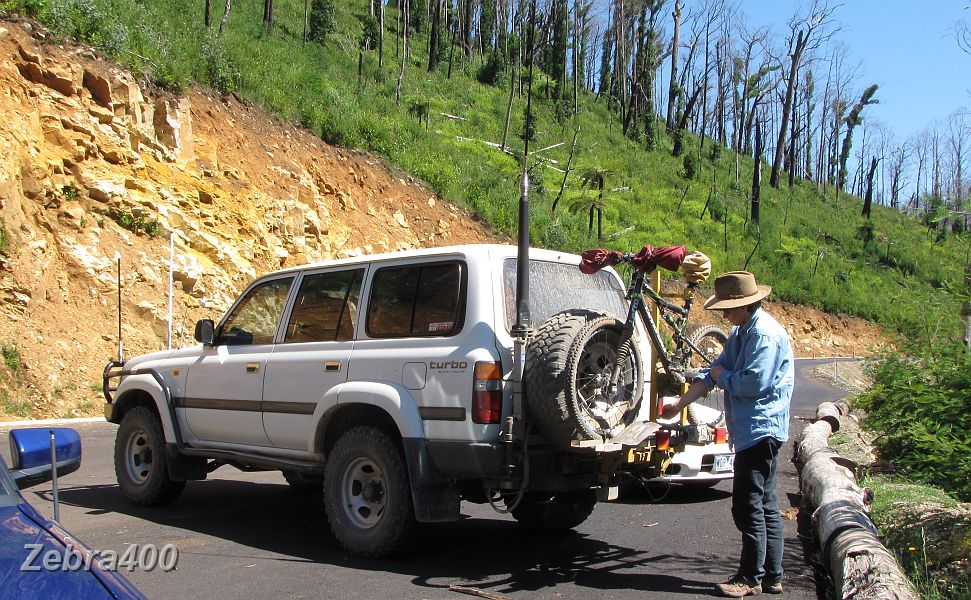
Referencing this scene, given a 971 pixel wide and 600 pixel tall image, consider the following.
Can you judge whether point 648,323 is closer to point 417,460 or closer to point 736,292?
point 736,292

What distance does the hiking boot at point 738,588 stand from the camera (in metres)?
5.02

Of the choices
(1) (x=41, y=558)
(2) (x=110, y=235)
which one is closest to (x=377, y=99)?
(2) (x=110, y=235)

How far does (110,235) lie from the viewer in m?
17.3

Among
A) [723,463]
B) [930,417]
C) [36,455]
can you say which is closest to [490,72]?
[723,463]

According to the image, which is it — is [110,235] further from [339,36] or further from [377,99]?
[339,36]

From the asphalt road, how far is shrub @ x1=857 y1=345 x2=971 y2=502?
53.5 inches

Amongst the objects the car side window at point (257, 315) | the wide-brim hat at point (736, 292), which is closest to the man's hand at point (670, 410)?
the wide-brim hat at point (736, 292)

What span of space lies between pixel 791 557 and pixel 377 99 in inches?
1135

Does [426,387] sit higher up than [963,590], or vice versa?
[426,387]

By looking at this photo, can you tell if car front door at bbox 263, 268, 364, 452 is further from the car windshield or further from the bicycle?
the bicycle

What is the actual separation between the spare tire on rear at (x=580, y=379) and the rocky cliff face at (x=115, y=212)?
39.2ft

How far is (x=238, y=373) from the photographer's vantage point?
6836 mm

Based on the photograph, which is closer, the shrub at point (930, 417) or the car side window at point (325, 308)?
the car side window at point (325, 308)

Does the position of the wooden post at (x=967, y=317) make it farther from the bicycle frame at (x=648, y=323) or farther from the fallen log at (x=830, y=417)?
the fallen log at (x=830, y=417)
